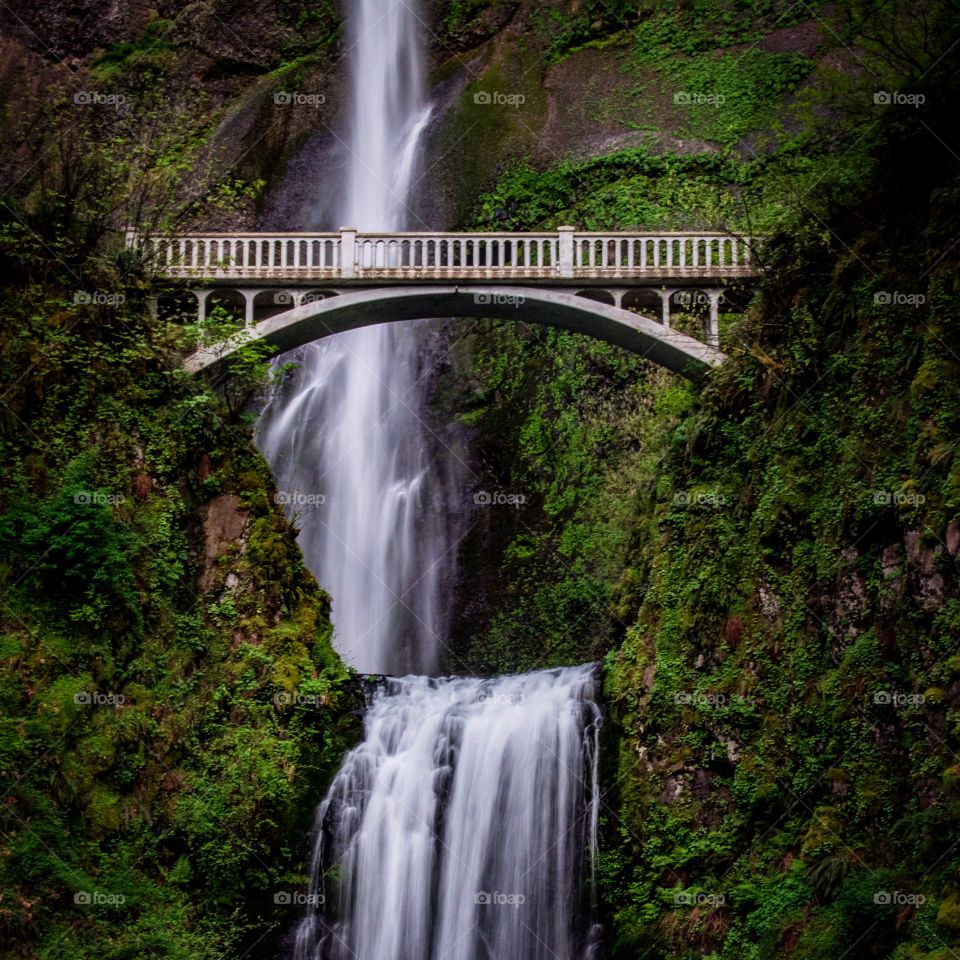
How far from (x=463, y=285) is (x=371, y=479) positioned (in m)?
6.78

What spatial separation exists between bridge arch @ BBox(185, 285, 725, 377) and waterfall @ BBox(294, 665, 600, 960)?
5126mm

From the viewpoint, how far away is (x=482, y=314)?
67.3 ft

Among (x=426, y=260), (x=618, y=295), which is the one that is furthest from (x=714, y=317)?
(x=426, y=260)

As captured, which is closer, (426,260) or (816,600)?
(816,600)

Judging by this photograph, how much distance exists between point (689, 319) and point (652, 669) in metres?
5.75

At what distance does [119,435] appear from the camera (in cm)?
1808

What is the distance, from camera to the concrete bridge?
19375 millimetres

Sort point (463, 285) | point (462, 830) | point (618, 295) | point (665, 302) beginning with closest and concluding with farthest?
point (462, 830) < point (665, 302) < point (618, 295) < point (463, 285)

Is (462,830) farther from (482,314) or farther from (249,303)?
(249,303)

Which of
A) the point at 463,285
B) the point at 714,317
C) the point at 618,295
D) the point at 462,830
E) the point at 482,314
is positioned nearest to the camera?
the point at 462,830

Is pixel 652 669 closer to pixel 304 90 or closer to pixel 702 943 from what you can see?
pixel 702 943

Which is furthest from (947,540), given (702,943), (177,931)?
(177,931)

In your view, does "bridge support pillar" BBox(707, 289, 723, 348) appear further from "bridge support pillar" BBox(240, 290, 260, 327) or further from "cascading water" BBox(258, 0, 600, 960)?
"bridge support pillar" BBox(240, 290, 260, 327)

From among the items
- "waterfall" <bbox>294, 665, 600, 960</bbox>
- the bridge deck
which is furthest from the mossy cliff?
the bridge deck
